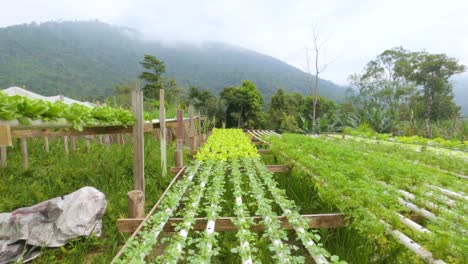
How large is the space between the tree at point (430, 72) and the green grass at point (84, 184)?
2487cm

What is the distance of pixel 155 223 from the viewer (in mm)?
2295

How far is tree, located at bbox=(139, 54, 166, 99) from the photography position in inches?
1229

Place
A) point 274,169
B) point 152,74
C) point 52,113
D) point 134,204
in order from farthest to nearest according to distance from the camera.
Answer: point 152,74 → point 274,169 → point 134,204 → point 52,113

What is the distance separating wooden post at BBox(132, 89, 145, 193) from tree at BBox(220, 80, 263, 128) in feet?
73.8

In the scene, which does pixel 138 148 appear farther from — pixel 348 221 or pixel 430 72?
pixel 430 72

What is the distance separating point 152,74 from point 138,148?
3118cm

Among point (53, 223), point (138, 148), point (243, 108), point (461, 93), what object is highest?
point (461, 93)

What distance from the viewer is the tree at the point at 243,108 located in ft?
86.1

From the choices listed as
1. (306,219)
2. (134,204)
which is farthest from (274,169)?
(134,204)

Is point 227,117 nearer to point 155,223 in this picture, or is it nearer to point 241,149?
point 241,149

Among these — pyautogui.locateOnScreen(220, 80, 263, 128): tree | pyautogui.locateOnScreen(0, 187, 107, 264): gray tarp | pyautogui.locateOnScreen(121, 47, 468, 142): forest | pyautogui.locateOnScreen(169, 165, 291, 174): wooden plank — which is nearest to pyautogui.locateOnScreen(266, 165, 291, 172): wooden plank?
pyautogui.locateOnScreen(169, 165, 291, 174): wooden plank

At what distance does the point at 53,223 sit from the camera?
108 inches

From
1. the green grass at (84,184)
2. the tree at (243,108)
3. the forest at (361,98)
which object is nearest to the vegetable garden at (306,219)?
the green grass at (84,184)

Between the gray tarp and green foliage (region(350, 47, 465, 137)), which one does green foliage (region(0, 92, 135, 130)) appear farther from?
green foliage (region(350, 47, 465, 137))
